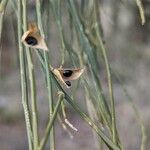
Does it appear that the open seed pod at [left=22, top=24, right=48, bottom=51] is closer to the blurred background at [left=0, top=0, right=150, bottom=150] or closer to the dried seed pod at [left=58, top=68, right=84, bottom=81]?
the dried seed pod at [left=58, top=68, right=84, bottom=81]

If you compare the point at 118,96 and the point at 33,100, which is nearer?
the point at 33,100

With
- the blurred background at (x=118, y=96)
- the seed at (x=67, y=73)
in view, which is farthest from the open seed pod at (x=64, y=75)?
the blurred background at (x=118, y=96)

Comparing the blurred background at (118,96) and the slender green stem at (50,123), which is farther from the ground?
the slender green stem at (50,123)

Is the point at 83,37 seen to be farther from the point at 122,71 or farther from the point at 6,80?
the point at 6,80

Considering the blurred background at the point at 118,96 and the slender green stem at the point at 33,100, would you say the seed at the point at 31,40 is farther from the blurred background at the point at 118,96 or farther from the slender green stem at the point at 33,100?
the blurred background at the point at 118,96

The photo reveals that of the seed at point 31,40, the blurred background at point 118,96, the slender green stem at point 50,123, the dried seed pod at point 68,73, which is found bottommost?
the blurred background at point 118,96

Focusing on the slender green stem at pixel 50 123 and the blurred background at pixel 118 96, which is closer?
the slender green stem at pixel 50 123

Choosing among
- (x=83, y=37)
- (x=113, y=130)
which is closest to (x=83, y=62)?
(x=83, y=37)

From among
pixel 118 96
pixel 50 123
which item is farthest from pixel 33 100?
pixel 118 96

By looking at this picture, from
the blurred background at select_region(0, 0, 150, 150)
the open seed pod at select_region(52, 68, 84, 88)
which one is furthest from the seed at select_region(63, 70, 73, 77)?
the blurred background at select_region(0, 0, 150, 150)

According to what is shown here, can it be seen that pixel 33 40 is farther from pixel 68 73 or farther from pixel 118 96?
pixel 118 96

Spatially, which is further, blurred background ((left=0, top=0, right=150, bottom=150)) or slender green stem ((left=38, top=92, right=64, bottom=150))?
blurred background ((left=0, top=0, right=150, bottom=150))
